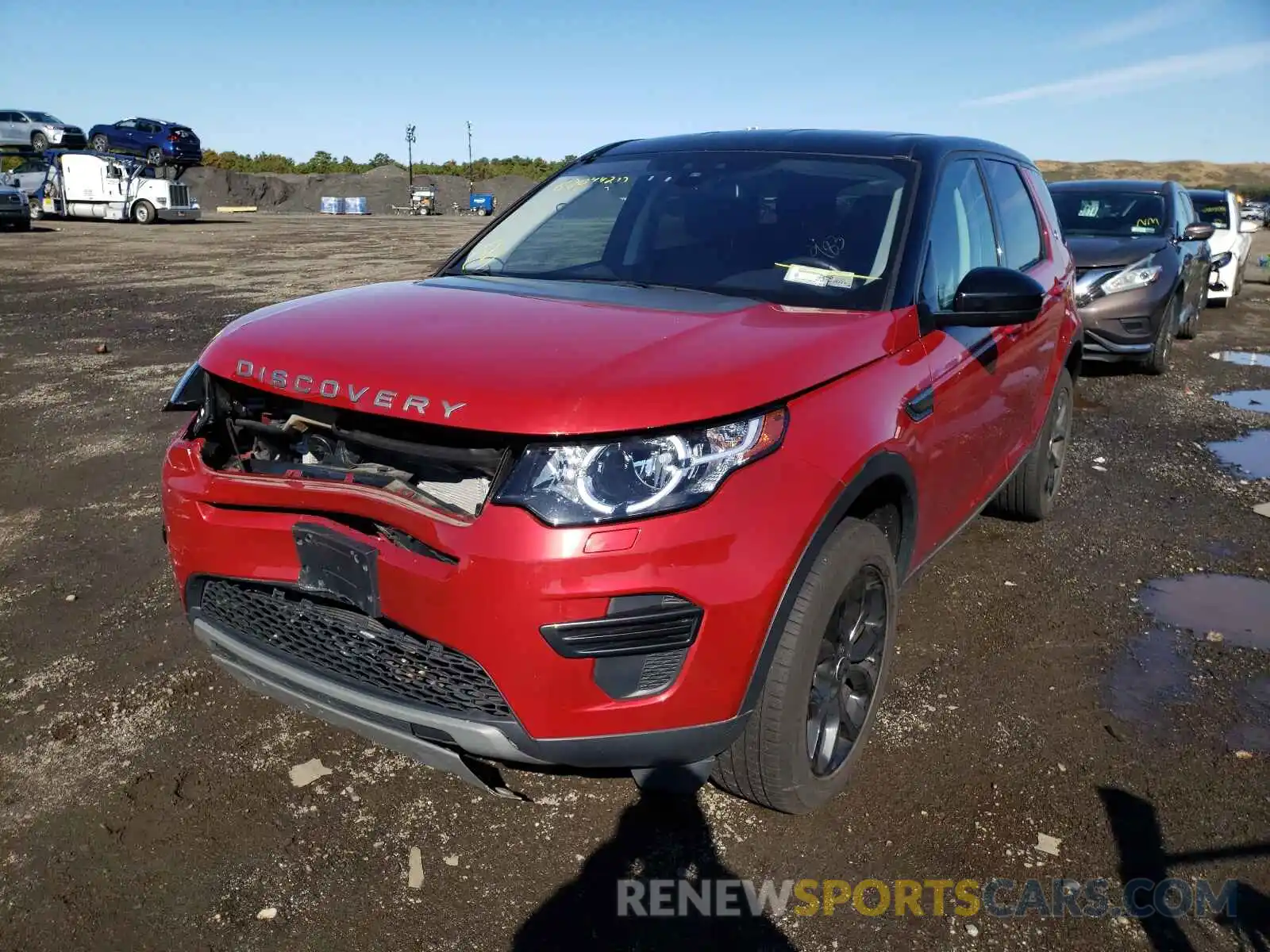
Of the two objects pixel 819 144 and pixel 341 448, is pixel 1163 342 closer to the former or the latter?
pixel 819 144

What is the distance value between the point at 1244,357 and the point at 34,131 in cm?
4112

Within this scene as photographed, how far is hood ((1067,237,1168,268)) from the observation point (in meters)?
8.40

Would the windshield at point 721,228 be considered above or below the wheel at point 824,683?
above

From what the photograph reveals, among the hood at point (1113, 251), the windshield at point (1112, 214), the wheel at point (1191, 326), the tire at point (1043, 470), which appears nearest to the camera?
the tire at point (1043, 470)

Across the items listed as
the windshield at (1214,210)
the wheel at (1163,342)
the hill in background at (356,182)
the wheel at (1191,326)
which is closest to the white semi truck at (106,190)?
the hill in background at (356,182)

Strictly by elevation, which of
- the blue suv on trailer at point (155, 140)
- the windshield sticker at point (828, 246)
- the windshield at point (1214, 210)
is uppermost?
the blue suv on trailer at point (155, 140)

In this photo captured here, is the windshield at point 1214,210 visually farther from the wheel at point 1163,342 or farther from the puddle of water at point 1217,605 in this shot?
the puddle of water at point 1217,605

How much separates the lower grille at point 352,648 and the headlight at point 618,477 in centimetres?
41

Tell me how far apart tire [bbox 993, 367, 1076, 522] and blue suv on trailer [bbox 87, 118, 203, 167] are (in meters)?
37.4

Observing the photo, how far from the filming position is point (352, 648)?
91.4 inches

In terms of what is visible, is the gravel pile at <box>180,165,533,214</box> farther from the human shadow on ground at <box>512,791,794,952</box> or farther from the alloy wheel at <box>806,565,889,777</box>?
the human shadow on ground at <box>512,791,794,952</box>

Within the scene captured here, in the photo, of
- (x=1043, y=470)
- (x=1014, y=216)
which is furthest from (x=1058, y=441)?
(x=1014, y=216)

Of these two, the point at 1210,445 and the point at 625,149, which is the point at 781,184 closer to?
the point at 625,149

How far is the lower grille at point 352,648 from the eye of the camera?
2.17 meters
